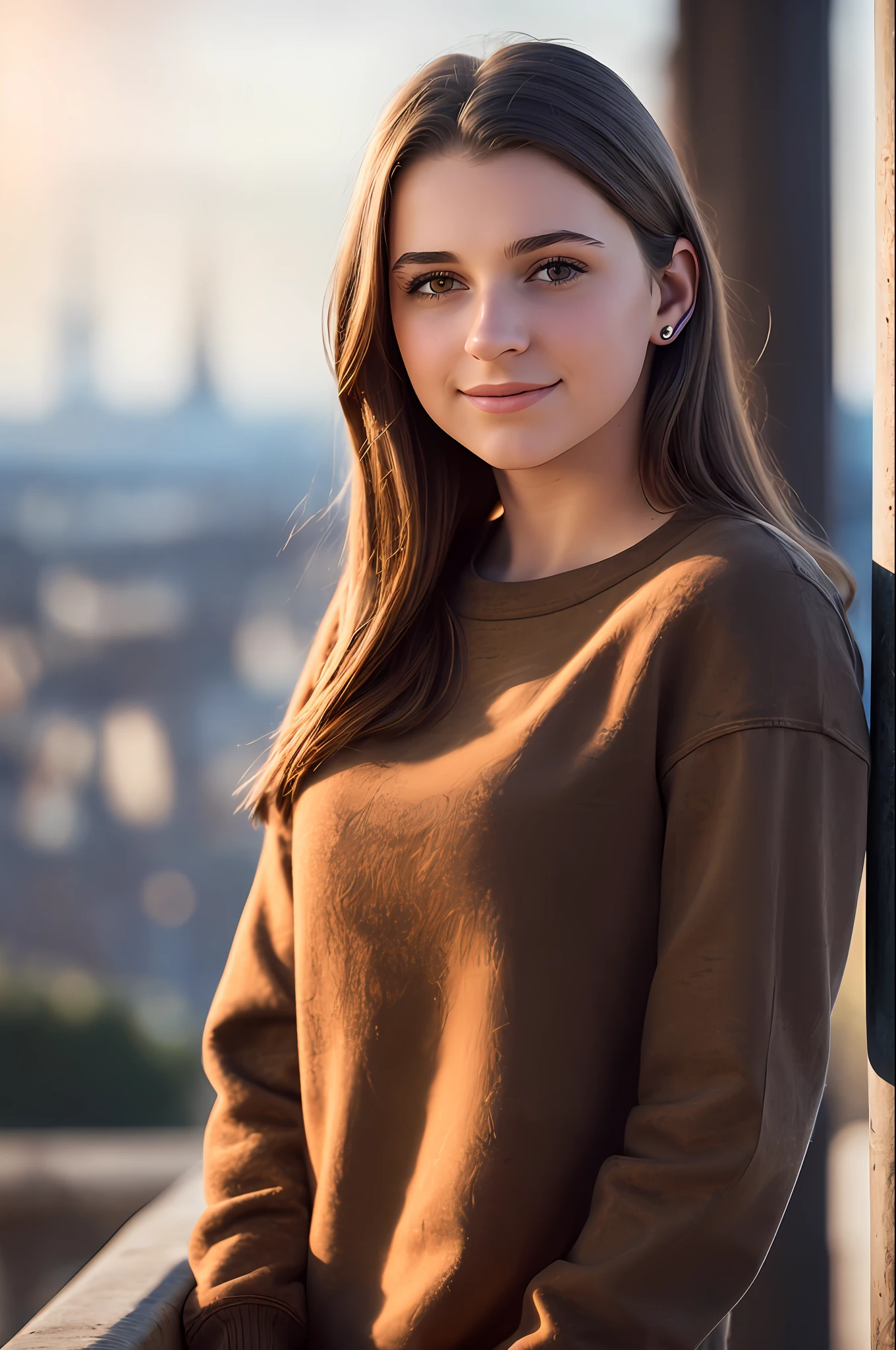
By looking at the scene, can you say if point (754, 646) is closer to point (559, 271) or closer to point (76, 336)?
point (559, 271)

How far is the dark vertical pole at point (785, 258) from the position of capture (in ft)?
4.57

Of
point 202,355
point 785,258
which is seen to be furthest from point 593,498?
point 202,355

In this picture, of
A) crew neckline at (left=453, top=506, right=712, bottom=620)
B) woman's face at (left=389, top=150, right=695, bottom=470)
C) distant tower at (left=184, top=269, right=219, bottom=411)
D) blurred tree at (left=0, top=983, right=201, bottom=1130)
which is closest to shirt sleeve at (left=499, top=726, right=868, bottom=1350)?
crew neckline at (left=453, top=506, right=712, bottom=620)

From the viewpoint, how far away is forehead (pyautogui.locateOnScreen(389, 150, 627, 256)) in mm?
865

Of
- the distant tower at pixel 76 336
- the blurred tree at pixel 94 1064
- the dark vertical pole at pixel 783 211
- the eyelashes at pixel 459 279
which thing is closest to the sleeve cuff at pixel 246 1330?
the eyelashes at pixel 459 279

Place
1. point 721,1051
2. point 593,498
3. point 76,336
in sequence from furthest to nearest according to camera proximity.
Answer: point 76,336
point 593,498
point 721,1051

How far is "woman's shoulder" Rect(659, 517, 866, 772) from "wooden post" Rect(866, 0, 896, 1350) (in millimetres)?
24

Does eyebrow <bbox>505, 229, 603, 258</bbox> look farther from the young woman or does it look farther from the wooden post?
the wooden post

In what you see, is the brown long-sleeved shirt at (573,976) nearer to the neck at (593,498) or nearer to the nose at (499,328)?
the neck at (593,498)

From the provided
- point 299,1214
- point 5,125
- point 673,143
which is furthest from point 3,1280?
point 5,125

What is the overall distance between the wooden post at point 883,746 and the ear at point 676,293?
16 centimetres

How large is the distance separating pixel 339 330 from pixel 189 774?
8.02 feet

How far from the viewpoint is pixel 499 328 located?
867 mm

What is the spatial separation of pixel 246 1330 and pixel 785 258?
4.10 feet
